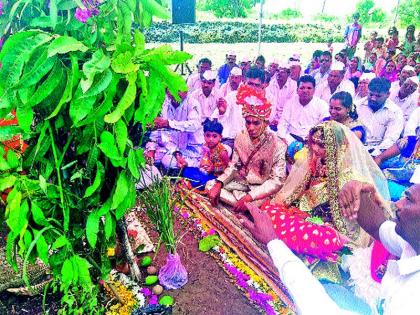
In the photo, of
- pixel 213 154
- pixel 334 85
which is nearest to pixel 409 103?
pixel 334 85

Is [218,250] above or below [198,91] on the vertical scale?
below

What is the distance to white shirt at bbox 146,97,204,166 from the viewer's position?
Answer: 5293 mm

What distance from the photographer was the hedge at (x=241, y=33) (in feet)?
52.8

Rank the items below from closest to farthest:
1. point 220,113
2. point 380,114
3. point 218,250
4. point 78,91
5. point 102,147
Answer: point 78,91 < point 102,147 < point 218,250 < point 380,114 < point 220,113

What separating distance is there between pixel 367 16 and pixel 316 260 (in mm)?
30632

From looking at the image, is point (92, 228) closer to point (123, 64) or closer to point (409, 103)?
point (123, 64)

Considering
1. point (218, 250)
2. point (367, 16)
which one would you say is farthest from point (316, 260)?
point (367, 16)

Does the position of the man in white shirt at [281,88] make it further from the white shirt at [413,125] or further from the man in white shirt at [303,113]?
the white shirt at [413,125]

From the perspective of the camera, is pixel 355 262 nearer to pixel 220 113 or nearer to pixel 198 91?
pixel 220 113

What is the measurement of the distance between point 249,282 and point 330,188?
1.05 metres

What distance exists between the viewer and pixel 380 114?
529 cm

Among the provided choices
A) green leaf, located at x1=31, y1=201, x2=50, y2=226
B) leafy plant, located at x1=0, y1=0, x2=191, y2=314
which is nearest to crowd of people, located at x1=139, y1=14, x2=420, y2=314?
leafy plant, located at x1=0, y1=0, x2=191, y2=314

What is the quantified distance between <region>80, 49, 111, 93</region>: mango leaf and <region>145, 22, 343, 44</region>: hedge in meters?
13.9

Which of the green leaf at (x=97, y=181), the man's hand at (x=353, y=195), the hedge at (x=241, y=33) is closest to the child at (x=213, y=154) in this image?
the man's hand at (x=353, y=195)
